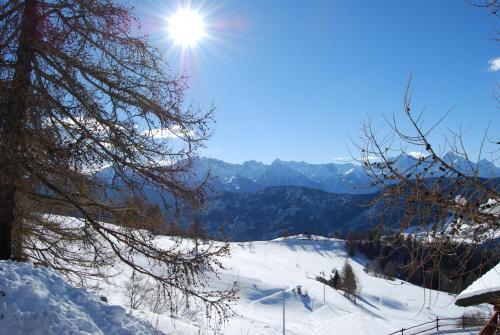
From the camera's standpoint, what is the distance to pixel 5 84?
5.50m

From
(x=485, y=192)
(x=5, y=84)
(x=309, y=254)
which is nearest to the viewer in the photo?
(x=485, y=192)

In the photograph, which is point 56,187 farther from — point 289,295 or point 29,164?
point 289,295

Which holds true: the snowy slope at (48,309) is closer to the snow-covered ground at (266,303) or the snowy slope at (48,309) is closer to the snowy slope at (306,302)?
the snow-covered ground at (266,303)

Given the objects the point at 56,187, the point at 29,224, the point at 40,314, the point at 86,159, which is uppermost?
the point at 86,159

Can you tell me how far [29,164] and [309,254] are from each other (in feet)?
516

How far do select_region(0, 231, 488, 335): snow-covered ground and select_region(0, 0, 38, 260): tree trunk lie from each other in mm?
1133

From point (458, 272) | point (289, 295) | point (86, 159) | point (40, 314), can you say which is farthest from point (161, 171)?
point (289, 295)

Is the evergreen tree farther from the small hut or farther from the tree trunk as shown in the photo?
the tree trunk

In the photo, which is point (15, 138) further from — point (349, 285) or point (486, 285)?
point (349, 285)

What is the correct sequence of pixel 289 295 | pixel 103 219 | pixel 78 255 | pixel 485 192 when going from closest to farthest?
1. pixel 485 192
2. pixel 103 219
3. pixel 78 255
4. pixel 289 295

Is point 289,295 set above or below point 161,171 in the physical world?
below

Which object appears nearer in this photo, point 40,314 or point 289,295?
point 40,314

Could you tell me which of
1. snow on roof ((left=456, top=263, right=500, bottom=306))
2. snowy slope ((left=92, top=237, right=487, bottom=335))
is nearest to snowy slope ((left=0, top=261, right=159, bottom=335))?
snowy slope ((left=92, top=237, right=487, bottom=335))

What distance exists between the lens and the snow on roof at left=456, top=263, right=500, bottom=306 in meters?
5.61
